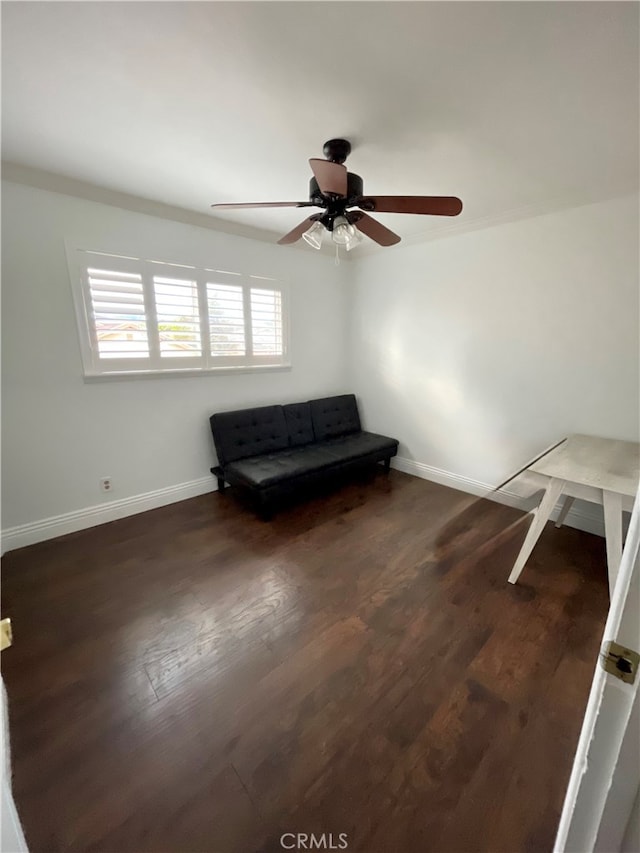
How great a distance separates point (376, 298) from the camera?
148 inches

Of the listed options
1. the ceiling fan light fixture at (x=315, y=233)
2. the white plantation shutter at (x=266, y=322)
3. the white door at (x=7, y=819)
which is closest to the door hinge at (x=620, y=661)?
the white door at (x=7, y=819)

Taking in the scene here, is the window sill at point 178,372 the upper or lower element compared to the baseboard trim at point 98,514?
upper

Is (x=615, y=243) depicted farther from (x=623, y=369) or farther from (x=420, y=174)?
(x=420, y=174)

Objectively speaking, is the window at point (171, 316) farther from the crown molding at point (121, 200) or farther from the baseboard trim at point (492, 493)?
the baseboard trim at point (492, 493)

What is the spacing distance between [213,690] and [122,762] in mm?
353

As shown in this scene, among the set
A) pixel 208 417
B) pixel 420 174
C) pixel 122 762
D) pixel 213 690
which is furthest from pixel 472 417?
pixel 122 762

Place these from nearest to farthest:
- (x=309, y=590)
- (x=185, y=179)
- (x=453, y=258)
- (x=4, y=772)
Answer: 1. (x=4, y=772)
2. (x=309, y=590)
3. (x=185, y=179)
4. (x=453, y=258)

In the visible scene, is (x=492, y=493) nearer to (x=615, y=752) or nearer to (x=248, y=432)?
(x=248, y=432)

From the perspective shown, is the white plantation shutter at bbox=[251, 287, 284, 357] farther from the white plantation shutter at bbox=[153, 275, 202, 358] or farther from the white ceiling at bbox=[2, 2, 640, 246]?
the white ceiling at bbox=[2, 2, 640, 246]

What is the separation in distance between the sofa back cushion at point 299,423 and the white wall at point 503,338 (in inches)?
34.5

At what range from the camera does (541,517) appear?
1920mm

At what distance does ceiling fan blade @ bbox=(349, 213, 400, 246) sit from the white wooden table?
64.6 inches

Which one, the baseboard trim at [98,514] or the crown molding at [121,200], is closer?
the crown molding at [121,200]

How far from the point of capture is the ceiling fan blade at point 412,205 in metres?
1.68
